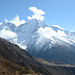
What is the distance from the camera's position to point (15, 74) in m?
75.7

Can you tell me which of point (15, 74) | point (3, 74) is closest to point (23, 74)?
point (15, 74)

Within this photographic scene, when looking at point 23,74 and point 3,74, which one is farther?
point 23,74

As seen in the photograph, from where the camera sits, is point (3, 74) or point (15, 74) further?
point (15, 74)

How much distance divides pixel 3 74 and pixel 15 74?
7.01 m

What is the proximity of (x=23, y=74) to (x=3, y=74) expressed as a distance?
11.3 m

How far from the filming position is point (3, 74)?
228 ft

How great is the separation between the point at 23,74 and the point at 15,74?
4.34 m

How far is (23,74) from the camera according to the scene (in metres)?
79.1

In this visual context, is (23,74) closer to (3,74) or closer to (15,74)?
(15,74)
